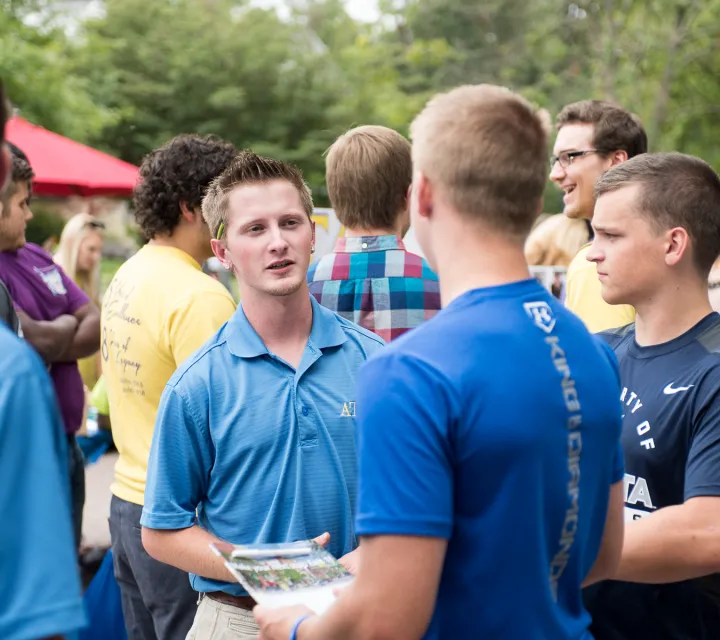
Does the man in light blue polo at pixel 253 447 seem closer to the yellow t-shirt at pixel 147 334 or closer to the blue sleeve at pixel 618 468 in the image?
the yellow t-shirt at pixel 147 334

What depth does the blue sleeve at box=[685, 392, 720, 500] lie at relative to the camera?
229cm

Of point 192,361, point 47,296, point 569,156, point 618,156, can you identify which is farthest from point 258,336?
point 618,156

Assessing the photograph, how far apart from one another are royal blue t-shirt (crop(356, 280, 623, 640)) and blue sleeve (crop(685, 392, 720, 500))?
2.02 feet

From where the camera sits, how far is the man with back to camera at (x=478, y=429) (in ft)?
5.20

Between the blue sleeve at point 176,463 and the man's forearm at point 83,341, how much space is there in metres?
2.19

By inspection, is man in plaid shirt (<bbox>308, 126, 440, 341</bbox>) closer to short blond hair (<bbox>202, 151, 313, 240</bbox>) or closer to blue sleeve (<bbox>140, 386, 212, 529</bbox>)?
short blond hair (<bbox>202, 151, 313, 240</bbox>)

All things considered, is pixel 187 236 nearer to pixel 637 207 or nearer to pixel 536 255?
pixel 637 207

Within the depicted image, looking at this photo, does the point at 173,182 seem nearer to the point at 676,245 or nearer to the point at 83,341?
the point at 83,341

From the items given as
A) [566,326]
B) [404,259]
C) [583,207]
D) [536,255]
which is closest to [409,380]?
[566,326]

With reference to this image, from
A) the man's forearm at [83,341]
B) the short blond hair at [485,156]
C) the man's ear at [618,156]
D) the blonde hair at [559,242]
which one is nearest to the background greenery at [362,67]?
the blonde hair at [559,242]

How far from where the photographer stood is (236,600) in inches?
101

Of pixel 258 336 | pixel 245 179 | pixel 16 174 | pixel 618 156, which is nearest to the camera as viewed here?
pixel 258 336

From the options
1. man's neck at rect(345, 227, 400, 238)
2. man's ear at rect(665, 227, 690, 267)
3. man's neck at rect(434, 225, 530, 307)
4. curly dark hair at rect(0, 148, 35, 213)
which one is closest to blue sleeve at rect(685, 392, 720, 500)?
man's ear at rect(665, 227, 690, 267)

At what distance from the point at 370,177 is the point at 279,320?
1.02 metres
